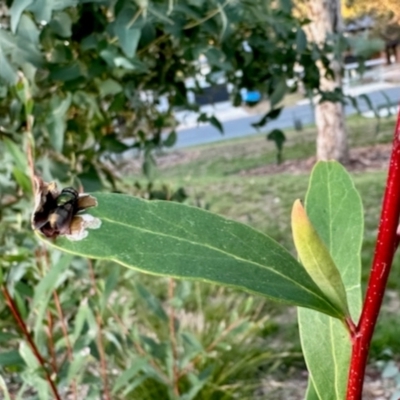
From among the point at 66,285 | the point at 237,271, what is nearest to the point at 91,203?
the point at 237,271

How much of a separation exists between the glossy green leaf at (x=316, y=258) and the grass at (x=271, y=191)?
83 centimetres

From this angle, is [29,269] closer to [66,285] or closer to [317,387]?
[66,285]

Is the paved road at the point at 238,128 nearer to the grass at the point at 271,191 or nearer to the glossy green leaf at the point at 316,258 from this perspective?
the grass at the point at 271,191

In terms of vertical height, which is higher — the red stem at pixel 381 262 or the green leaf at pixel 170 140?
the red stem at pixel 381 262

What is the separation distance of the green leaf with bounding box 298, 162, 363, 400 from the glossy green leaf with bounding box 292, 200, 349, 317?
0.06 meters

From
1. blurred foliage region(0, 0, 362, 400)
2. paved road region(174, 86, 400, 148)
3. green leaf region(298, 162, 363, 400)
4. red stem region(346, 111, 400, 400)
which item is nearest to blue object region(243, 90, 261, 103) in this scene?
blurred foliage region(0, 0, 362, 400)

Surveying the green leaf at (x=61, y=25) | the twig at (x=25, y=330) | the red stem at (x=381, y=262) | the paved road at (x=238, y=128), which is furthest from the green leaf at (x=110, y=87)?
the paved road at (x=238, y=128)

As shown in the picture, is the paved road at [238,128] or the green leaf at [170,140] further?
the paved road at [238,128]

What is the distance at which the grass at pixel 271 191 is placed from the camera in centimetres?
187

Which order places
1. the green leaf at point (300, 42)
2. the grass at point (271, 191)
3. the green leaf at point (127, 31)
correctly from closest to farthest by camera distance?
1. the green leaf at point (127, 31)
2. the green leaf at point (300, 42)
3. the grass at point (271, 191)

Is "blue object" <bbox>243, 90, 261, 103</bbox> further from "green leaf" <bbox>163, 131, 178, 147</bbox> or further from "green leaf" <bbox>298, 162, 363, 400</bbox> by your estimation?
"green leaf" <bbox>298, 162, 363, 400</bbox>

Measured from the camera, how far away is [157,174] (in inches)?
42.1

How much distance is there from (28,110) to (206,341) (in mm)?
1177

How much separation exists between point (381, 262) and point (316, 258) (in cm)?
3
